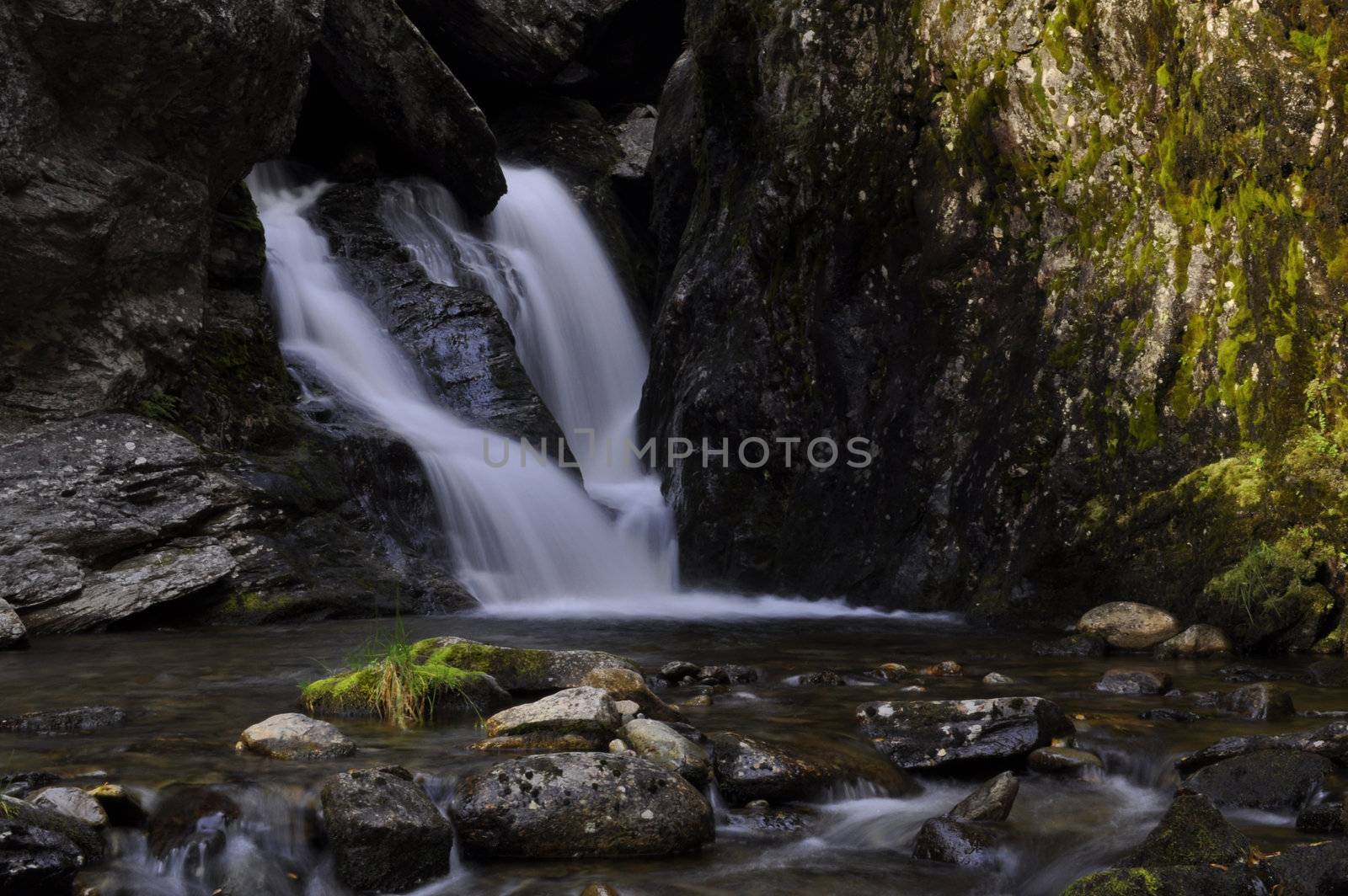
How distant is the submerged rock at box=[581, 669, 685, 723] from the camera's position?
5391 mm

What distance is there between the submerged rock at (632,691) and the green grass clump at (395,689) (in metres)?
0.66

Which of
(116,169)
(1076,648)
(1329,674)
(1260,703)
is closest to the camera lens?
(1260,703)

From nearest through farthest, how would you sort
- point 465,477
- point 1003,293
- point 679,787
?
point 679,787 → point 1003,293 → point 465,477

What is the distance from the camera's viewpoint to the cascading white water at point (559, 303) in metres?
17.9

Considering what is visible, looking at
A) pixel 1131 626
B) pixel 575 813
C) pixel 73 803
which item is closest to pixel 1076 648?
pixel 1131 626

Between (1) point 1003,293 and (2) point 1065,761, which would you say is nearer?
(2) point 1065,761

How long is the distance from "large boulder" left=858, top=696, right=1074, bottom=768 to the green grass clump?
83.6 inches

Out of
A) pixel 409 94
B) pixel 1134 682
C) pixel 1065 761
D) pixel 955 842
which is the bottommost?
pixel 955 842

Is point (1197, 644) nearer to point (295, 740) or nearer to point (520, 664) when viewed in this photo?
point (520, 664)

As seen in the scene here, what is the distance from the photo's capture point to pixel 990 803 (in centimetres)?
423

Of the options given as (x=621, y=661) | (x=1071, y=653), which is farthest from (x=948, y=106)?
(x=621, y=661)

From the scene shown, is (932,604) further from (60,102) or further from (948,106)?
(60,102)

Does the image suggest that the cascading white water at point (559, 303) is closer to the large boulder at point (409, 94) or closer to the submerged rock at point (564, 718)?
the large boulder at point (409, 94)

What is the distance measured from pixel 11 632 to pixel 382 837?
591cm
